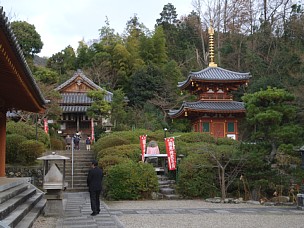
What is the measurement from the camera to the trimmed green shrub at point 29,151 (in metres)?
21.2

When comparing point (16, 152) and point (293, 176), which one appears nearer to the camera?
point (293, 176)

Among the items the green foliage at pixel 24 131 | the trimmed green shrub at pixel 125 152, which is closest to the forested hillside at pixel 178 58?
the green foliage at pixel 24 131

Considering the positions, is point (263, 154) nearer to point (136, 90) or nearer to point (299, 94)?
point (299, 94)

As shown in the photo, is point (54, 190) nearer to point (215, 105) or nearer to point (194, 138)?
point (194, 138)

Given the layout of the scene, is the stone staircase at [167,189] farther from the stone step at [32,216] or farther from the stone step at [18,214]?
the stone step at [18,214]

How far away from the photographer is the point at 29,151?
2120 cm

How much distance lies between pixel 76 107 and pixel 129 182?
26.2 meters

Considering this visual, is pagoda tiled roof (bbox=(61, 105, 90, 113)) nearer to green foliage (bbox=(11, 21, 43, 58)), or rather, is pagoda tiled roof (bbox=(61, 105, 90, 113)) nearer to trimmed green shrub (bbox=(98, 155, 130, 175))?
green foliage (bbox=(11, 21, 43, 58))

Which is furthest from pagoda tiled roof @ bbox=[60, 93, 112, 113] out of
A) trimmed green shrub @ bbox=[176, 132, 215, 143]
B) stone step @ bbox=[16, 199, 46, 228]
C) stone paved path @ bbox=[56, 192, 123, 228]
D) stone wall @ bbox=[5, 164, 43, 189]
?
stone step @ bbox=[16, 199, 46, 228]

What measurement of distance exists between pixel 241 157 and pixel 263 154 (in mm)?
1128

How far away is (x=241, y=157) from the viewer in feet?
55.4

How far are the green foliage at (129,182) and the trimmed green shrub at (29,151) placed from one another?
19.5ft

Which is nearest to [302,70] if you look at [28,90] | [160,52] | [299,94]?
[299,94]

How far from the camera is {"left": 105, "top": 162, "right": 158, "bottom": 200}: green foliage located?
645 inches
